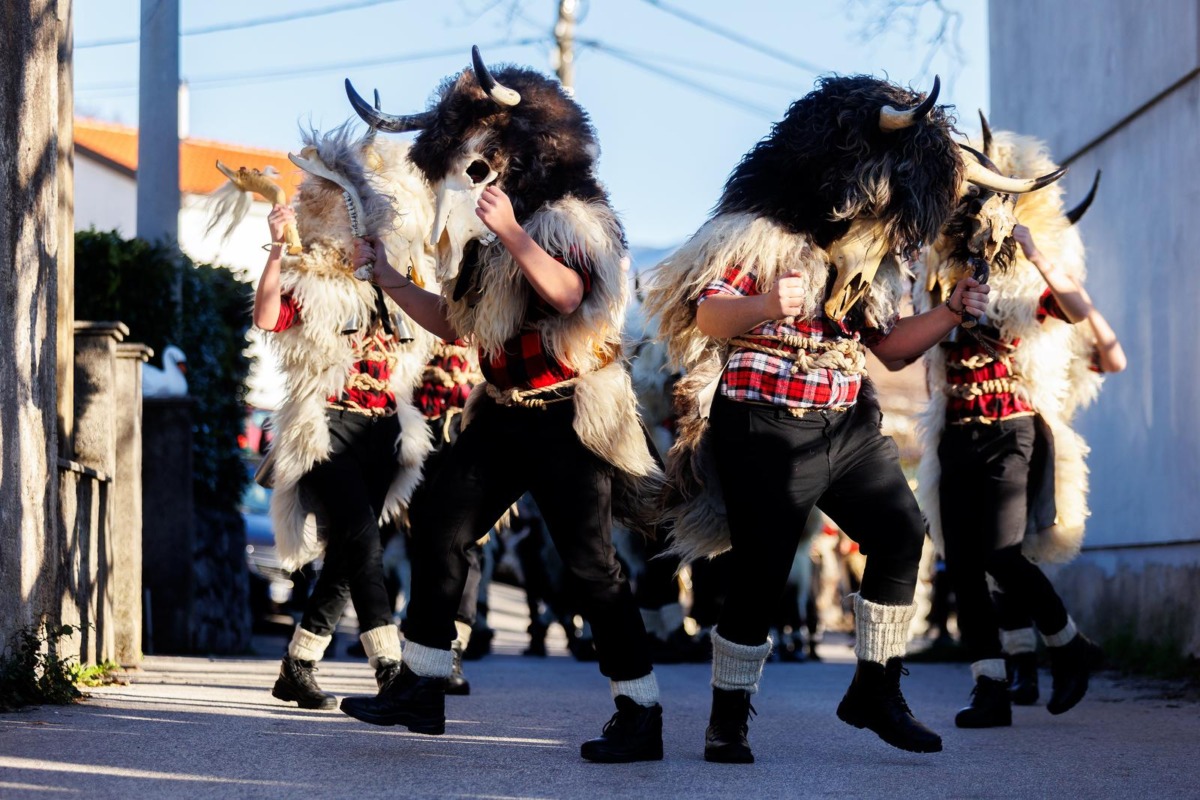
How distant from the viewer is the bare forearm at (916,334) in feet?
15.8

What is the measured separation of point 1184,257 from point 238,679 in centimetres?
535

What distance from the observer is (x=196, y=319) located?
34.1 ft

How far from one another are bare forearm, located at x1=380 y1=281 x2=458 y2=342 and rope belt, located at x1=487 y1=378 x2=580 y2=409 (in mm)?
325

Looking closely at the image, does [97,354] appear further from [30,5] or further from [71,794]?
[71,794]

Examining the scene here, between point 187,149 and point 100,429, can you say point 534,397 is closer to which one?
point 100,429

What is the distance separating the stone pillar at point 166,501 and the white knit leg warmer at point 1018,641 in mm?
4778

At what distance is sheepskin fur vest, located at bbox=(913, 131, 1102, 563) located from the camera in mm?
6418

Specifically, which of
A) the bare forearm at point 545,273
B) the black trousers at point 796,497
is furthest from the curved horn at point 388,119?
the black trousers at point 796,497

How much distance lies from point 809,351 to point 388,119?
59.1 inches

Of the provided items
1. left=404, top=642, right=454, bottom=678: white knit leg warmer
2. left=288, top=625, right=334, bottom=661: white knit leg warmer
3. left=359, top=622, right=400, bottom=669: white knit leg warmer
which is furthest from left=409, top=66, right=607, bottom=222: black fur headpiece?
left=288, top=625, right=334, bottom=661: white knit leg warmer

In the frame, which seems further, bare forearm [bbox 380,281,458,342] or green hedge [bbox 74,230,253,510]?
green hedge [bbox 74,230,253,510]

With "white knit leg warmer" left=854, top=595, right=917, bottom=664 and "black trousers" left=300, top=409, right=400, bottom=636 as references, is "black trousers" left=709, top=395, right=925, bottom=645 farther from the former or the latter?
"black trousers" left=300, top=409, right=400, bottom=636

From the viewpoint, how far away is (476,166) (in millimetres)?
4812

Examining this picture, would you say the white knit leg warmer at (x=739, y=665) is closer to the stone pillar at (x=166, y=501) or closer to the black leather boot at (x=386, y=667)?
the black leather boot at (x=386, y=667)
